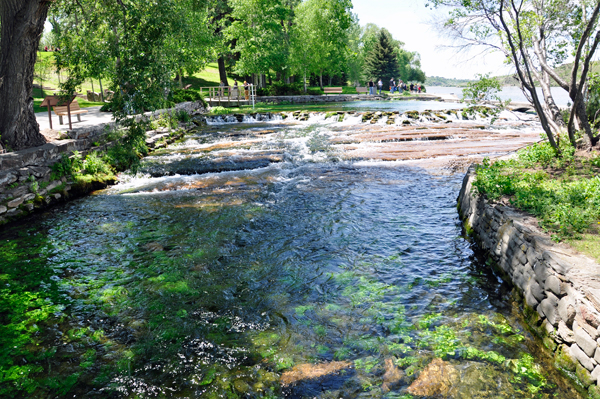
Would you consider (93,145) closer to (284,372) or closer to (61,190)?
(61,190)

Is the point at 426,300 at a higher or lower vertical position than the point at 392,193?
lower

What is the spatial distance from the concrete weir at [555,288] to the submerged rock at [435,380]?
1.21 meters

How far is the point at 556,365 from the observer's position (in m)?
4.48

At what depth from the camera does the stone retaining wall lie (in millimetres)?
9234

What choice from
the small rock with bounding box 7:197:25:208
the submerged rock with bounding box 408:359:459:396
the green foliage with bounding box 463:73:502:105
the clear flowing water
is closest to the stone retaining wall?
the small rock with bounding box 7:197:25:208

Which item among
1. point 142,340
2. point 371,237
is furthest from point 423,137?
point 142,340

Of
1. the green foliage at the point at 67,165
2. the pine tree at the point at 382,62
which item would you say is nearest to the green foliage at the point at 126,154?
the green foliage at the point at 67,165

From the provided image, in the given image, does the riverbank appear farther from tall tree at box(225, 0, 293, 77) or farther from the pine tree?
the pine tree

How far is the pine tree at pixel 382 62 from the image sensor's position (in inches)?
2319

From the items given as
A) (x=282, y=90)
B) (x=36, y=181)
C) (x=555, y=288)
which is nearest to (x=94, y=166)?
(x=36, y=181)

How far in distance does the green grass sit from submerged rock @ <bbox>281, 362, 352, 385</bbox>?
133 inches

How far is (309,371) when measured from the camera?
450 cm

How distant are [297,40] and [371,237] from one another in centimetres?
4252

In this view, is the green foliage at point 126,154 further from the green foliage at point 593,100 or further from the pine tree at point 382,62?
the pine tree at point 382,62
